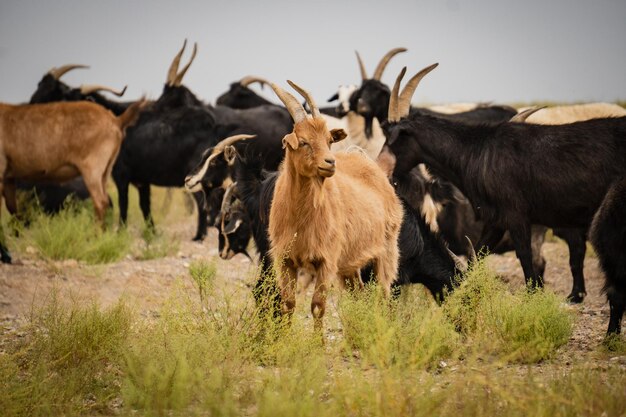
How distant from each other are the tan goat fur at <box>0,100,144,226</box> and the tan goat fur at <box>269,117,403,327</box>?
5.23m

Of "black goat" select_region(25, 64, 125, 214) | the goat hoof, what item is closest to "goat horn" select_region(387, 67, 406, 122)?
the goat hoof

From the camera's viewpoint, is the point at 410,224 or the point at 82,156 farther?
the point at 82,156

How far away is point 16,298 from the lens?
877 centimetres

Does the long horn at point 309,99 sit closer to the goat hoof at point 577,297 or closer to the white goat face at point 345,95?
the goat hoof at point 577,297

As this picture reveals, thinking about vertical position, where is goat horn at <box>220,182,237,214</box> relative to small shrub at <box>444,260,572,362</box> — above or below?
above

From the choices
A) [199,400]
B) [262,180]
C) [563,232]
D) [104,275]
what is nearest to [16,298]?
[104,275]

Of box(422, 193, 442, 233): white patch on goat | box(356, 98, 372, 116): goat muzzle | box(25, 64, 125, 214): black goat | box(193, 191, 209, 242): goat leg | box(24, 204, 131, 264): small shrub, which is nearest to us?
box(422, 193, 442, 233): white patch on goat

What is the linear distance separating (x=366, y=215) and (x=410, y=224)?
3.62 ft

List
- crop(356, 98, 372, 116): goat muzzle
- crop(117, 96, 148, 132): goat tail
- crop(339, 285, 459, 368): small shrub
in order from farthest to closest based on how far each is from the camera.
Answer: crop(356, 98, 372, 116): goat muzzle
crop(117, 96, 148, 132): goat tail
crop(339, 285, 459, 368): small shrub

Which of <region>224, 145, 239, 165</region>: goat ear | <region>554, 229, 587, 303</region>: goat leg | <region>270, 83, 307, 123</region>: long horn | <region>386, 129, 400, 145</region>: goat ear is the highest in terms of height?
<region>270, 83, 307, 123</region>: long horn

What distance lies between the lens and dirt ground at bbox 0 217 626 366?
7574mm

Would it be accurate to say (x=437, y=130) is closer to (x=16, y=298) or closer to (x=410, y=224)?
(x=410, y=224)

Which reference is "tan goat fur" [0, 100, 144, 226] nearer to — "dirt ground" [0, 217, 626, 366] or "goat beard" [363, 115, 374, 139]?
"dirt ground" [0, 217, 626, 366]

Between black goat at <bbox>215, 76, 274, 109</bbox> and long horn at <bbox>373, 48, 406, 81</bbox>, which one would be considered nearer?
long horn at <bbox>373, 48, 406, 81</bbox>
